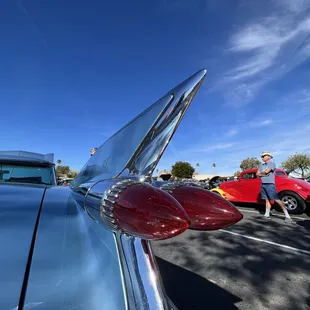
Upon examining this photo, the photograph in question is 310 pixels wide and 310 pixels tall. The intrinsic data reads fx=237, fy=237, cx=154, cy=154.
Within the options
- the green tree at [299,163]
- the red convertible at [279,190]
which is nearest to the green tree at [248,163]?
the green tree at [299,163]

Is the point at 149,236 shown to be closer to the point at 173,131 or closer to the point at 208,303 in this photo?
the point at 173,131

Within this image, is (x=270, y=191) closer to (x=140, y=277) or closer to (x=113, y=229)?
(x=140, y=277)

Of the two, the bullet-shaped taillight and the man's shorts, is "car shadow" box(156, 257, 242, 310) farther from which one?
the man's shorts

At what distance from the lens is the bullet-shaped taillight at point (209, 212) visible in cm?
76

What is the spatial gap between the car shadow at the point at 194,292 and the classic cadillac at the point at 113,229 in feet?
5.37

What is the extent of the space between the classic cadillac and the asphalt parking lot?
5.41 feet

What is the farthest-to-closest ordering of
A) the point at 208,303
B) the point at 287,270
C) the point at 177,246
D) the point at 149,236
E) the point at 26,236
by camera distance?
the point at 177,246
the point at 287,270
the point at 208,303
the point at 26,236
the point at 149,236

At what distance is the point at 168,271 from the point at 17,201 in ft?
7.58

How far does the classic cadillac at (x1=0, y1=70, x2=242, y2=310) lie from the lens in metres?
0.58

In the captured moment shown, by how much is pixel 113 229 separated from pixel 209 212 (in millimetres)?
319

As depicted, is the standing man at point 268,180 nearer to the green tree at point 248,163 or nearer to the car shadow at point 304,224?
the car shadow at point 304,224

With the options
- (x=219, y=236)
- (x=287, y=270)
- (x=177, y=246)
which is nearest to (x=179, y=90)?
(x=287, y=270)

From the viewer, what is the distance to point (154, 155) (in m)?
0.82

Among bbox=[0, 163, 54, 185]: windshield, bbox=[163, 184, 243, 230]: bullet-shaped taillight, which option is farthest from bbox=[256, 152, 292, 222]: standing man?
bbox=[163, 184, 243, 230]: bullet-shaped taillight
